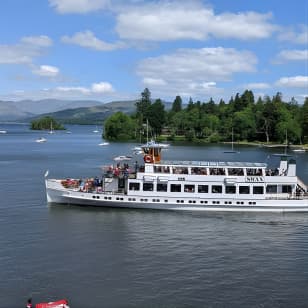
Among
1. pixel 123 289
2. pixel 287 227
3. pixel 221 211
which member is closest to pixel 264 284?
pixel 123 289

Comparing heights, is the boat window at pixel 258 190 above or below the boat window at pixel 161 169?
below

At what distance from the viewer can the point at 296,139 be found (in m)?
183

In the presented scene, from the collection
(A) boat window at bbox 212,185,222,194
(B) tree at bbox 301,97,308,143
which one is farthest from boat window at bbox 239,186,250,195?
(B) tree at bbox 301,97,308,143

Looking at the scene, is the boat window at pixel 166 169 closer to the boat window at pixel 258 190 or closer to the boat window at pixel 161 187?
the boat window at pixel 161 187

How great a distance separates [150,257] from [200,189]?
1799 cm

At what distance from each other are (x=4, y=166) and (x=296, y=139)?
117 meters

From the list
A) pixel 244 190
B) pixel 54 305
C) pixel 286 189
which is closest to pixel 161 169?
pixel 244 190

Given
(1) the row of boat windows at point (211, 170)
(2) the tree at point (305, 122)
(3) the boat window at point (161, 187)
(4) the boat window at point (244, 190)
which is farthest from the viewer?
(2) the tree at point (305, 122)

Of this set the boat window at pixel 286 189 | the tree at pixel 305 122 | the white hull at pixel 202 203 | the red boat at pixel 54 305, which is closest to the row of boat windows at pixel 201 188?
the white hull at pixel 202 203

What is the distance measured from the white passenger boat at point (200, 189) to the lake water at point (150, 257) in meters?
1.37

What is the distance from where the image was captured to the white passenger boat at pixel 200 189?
5462 cm

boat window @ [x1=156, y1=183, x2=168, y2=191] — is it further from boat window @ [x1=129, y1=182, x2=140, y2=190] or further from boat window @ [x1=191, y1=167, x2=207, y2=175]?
boat window @ [x1=191, y1=167, x2=207, y2=175]

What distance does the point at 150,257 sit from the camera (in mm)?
38281

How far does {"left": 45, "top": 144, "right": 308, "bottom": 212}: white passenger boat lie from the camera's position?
54.6m
